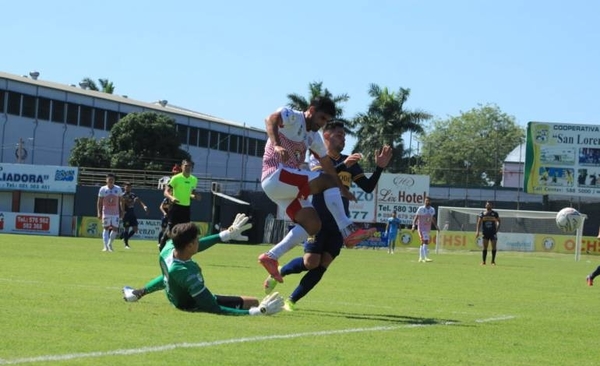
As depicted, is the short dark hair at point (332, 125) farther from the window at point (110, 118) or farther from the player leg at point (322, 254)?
the window at point (110, 118)

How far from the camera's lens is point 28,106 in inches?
3482

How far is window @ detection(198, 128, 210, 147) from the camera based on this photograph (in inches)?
4094

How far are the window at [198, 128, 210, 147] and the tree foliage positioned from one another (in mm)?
12882

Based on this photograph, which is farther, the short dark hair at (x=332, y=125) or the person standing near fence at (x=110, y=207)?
the person standing near fence at (x=110, y=207)

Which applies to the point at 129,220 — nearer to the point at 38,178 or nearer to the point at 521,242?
the point at 521,242

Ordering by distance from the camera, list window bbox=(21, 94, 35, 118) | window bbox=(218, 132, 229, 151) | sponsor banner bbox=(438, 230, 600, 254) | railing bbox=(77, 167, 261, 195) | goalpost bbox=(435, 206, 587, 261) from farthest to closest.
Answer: window bbox=(218, 132, 229, 151)
window bbox=(21, 94, 35, 118)
railing bbox=(77, 167, 261, 195)
goalpost bbox=(435, 206, 587, 261)
sponsor banner bbox=(438, 230, 600, 254)

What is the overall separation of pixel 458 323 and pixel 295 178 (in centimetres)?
204

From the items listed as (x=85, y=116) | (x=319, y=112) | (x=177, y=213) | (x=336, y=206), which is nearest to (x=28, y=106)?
(x=85, y=116)

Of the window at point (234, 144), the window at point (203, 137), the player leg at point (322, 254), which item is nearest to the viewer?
the player leg at point (322, 254)

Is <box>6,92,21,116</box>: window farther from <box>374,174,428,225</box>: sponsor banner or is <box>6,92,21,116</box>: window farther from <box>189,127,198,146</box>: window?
<box>374,174,428,225</box>: sponsor banner

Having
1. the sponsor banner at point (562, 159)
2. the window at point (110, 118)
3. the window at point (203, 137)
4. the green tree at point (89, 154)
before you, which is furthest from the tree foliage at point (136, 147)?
the sponsor banner at point (562, 159)

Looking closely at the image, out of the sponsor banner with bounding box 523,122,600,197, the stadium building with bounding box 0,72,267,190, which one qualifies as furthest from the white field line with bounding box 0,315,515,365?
the stadium building with bounding box 0,72,267,190

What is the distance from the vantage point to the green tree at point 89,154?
8394 centimetres

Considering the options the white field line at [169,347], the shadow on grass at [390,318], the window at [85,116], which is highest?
the window at [85,116]
